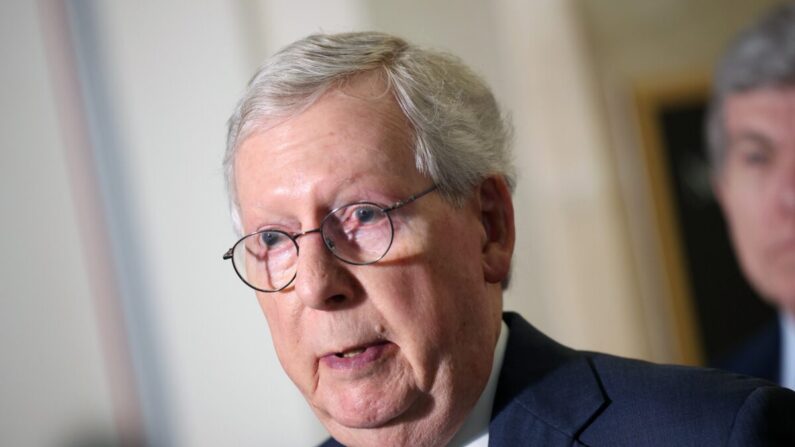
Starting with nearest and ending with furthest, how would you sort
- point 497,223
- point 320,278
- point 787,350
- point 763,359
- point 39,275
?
point 320,278
point 497,223
point 39,275
point 787,350
point 763,359

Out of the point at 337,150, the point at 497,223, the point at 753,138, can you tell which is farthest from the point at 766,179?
the point at 337,150

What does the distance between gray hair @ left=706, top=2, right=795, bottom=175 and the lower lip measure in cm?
269

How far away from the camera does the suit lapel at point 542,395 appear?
1755 millimetres

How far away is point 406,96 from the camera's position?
1.81 meters

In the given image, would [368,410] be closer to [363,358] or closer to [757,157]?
[363,358]

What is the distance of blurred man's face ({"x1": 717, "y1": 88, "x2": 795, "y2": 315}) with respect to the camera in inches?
151

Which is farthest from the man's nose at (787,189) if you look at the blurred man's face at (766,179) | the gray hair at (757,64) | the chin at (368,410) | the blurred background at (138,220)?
the chin at (368,410)

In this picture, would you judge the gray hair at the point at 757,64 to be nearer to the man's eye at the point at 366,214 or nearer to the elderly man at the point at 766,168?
the elderly man at the point at 766,168

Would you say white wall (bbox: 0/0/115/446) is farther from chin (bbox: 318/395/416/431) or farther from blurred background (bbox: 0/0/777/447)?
chin (bbox: 318/395/416/431)

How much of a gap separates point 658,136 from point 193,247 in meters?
2.67

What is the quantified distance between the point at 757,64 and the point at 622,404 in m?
2.65

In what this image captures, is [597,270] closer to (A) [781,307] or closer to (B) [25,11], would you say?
(A) [781,307]

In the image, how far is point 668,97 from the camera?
5059 millimetres

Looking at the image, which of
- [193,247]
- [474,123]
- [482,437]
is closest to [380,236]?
[474,123]
